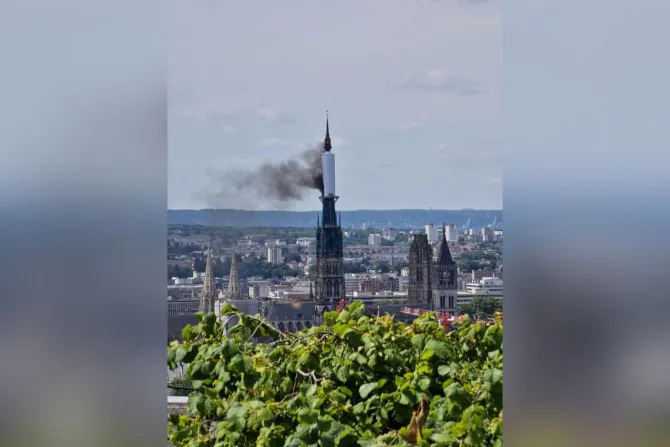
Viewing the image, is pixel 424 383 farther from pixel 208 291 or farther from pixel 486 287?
pixel 208 291

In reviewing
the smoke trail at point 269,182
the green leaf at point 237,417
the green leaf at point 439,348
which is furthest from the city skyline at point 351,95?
the green leaf at point 237,417

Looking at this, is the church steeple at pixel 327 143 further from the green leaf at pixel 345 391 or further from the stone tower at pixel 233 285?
the green leaf at pixel 345 391

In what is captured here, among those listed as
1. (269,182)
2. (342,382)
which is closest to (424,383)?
(342,382)

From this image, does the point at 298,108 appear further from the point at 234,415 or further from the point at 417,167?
the point at 234,415

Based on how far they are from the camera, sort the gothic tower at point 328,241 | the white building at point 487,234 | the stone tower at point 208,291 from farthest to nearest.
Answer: the gothic tower at point 328,241, the stone tower at point 208,291, the white building at point 487,234
